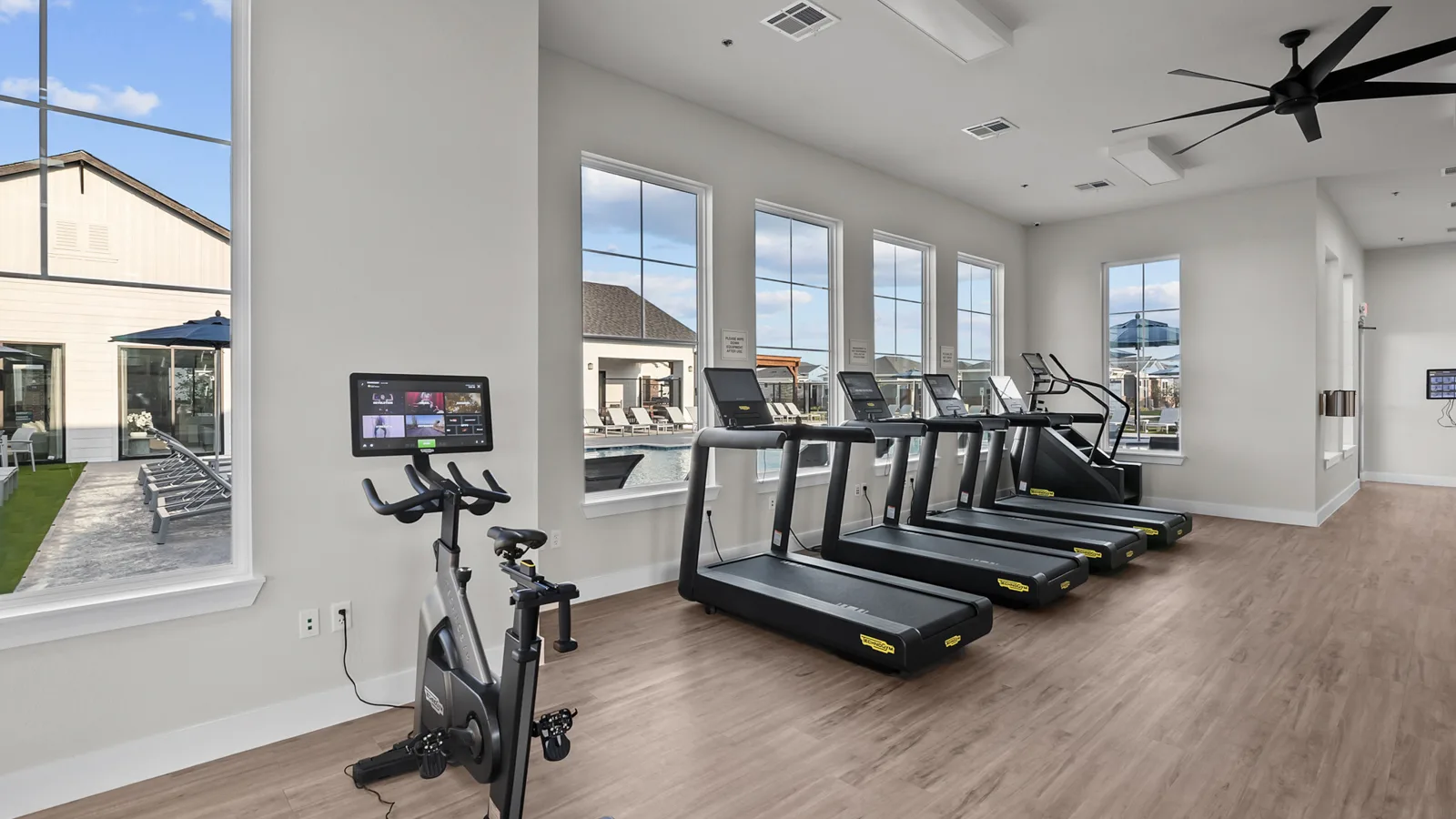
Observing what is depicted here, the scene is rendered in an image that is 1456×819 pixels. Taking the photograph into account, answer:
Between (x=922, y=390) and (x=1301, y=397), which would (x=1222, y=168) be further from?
(x=922, y=390)

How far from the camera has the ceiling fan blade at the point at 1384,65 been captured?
3.19m

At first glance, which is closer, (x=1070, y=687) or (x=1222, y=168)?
(x=1070, y=687)

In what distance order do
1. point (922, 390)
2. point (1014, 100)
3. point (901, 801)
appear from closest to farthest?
point (901, 801) → point (1014, 100) → point (922, 390)

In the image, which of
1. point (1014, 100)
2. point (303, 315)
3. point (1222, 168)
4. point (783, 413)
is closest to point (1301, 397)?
point (1222, 168)

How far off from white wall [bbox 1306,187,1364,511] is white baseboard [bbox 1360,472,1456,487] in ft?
3.52

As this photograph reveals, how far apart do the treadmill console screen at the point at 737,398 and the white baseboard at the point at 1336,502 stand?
604cm

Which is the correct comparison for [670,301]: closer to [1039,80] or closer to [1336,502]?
[1039,80]

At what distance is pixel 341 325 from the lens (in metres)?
2.71

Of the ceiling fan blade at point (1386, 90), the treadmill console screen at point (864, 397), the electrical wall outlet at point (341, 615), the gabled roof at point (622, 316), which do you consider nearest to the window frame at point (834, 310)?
the treadmill console screen at point (864, 397)

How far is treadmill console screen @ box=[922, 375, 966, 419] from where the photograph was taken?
5.93 metres

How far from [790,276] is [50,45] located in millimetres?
4403

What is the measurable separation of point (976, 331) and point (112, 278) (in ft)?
24.3

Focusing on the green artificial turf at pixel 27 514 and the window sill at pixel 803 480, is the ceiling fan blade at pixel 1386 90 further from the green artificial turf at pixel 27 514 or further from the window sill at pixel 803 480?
the green artificial turf at pixel 27 514

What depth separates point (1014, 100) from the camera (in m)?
4.86
